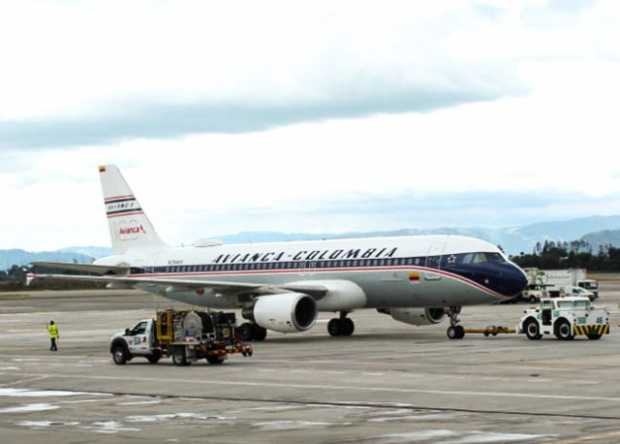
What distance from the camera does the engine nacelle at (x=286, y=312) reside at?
47.3m

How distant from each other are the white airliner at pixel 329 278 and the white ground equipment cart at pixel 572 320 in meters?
1.74

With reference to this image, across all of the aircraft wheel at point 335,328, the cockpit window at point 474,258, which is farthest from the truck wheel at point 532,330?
the aircraft wheel at point 335,328

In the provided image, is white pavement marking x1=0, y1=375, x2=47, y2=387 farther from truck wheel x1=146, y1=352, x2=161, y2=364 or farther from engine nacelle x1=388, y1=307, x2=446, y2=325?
engine nacelle x1=388, y1=307, x2=446, y2=325

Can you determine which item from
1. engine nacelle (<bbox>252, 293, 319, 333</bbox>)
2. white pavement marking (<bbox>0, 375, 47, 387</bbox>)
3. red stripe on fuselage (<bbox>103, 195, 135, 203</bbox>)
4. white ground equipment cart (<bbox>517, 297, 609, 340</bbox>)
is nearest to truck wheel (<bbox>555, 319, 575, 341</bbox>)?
white ground equipment cart (<bbox>517, 297, 609, 340</bbox>)

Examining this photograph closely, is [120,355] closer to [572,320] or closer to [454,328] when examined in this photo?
[454,328]

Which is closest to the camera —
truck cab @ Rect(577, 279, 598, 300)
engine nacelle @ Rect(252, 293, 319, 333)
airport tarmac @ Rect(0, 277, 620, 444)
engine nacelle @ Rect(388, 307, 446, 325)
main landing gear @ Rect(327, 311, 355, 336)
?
airport tarmac @ Rect(0, 277, 620, 444)

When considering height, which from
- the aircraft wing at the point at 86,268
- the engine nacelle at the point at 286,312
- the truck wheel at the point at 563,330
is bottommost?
the truck wheel at the point at 563,330

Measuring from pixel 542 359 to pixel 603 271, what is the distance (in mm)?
158353

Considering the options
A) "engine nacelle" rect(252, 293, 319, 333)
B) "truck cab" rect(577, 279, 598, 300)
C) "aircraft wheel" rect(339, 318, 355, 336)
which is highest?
"truck cab" rect(577, 279, 598, 300)

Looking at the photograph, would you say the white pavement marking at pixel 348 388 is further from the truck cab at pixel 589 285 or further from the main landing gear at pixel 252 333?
the truck cab at pixel 589 285

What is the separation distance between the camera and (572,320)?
44719 millimetres

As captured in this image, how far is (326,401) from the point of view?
85.0 ft

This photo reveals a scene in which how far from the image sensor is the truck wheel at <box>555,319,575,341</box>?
4478cm

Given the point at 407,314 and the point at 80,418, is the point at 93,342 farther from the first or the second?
the point at 80,418
